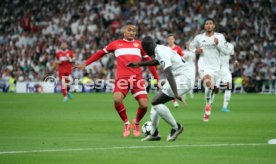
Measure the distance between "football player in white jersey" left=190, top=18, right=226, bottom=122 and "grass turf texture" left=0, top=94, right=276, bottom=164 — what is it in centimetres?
101

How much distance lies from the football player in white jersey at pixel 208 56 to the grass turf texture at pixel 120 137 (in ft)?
3.33

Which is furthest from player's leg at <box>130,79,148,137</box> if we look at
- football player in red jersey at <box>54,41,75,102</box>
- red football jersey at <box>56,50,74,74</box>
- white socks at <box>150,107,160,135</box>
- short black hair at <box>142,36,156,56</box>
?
red football jersey at <box>56,50,74,74</box>

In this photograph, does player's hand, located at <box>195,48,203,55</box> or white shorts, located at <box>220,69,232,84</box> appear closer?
player's hand, located at <box>195,48,203,55</box>

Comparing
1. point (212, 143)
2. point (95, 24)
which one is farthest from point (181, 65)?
point (95, 24)

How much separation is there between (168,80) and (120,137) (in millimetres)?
2368

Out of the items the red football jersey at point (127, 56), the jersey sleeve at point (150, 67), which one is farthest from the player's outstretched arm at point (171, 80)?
the jersey sleeve at point (150, 67)

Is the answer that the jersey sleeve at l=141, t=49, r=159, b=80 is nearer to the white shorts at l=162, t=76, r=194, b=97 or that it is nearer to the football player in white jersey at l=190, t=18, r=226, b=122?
the white shorts at l=162, t=76, r=194, b=97

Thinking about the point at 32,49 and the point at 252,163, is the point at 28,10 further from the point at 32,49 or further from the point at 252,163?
the point at 252,163

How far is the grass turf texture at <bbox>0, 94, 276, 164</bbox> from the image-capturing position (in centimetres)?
1241

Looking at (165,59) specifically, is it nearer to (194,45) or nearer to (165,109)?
(165,109)

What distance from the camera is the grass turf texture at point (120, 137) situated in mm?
12406

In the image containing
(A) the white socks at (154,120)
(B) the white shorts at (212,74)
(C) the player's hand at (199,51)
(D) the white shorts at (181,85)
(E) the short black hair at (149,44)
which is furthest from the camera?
(B) the white shorts at (212,74)

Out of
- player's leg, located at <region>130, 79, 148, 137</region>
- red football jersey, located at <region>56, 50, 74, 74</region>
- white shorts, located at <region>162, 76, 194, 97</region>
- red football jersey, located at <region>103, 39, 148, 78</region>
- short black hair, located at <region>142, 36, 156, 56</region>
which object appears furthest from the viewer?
red football jersey, located at <region>56, 50, 74, 74</region>

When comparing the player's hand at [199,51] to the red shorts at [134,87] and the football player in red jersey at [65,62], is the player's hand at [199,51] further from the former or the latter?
the football player in red jersey at [65,62]
